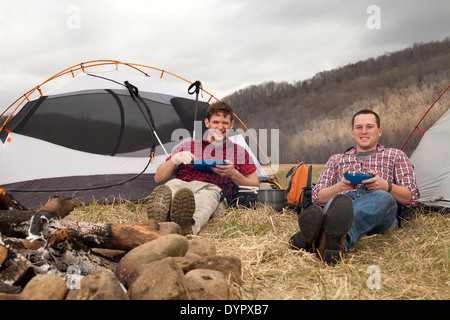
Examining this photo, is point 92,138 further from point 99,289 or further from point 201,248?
point 99,289

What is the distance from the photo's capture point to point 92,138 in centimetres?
498

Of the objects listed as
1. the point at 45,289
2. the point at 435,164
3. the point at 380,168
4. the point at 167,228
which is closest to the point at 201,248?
the point at 167,228

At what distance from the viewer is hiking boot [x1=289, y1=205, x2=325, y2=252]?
2.52 m

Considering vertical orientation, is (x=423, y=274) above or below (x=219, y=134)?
below

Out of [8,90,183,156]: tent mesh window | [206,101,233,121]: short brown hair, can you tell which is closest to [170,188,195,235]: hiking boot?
[206,101,233,121]: short brown hair

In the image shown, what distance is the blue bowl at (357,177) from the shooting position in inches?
125

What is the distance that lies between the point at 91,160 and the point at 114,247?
273 cm

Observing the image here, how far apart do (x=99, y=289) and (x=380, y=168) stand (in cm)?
274

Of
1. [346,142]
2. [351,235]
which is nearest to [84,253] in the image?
[351,235]

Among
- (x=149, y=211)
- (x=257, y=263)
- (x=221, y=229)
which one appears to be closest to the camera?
(x=257, y=263)

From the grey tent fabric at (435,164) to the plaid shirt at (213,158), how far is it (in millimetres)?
1998

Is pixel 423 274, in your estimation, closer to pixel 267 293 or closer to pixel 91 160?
pixel 267 293

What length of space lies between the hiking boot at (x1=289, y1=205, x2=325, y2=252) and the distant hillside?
24.7 feet
